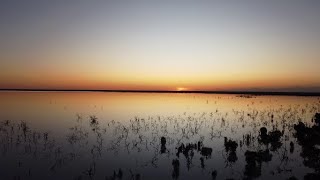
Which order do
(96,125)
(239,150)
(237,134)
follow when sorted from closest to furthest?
(239,150), (237,134), (96,125)

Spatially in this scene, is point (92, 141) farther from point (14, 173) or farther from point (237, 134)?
point (237, 134)

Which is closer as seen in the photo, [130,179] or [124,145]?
[130,179]

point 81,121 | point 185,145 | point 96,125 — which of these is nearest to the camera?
point 185,145

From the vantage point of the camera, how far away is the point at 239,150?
569 inches

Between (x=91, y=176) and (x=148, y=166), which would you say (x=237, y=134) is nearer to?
(x=148, y=166)

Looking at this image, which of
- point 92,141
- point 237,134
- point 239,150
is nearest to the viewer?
point 239,150

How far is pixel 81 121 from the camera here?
24.8 m

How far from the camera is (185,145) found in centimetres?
1555

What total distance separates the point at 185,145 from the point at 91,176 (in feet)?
19.4

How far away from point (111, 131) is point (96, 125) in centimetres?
277

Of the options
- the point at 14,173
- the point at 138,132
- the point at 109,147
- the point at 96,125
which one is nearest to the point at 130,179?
the point at 14,173

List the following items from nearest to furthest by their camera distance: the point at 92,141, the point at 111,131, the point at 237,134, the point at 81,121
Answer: the point at 92,141 → the point at 237,134 → the point at 111,131 → the point at 81,121

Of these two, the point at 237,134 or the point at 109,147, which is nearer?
the point at 109,147

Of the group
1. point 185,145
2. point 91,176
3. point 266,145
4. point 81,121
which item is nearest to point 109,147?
point 185,145
